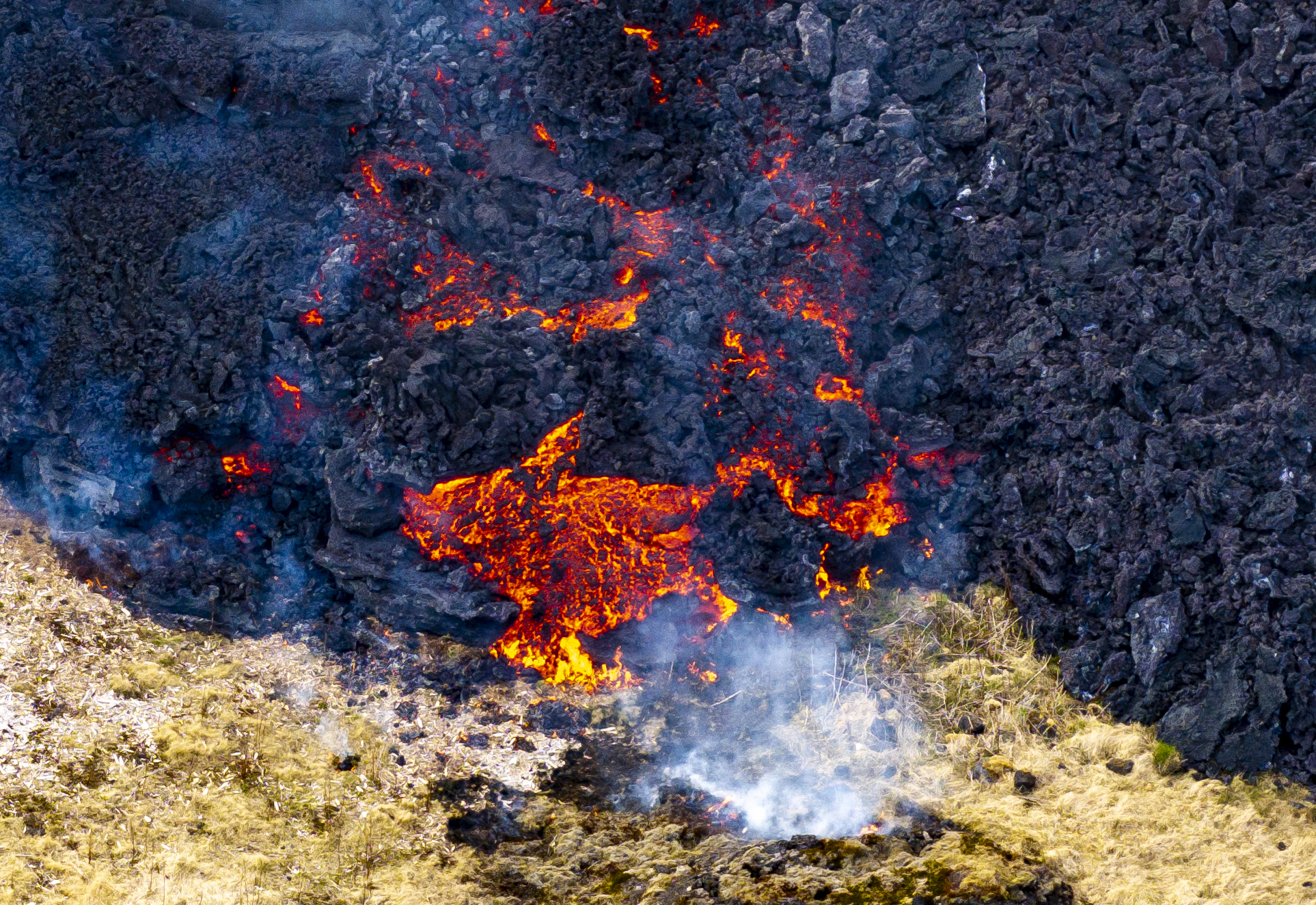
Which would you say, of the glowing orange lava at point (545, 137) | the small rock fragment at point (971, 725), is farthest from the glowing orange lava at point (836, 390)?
the glowing orange lava at point (545, 137)

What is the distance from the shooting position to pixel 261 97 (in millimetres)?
13141

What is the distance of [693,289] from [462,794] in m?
5.68

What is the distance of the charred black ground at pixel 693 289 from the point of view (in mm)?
11438

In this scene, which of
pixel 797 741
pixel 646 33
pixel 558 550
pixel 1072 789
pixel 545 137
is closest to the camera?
pixel 1072 789

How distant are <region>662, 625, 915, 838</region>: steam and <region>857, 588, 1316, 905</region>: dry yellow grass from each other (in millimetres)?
384

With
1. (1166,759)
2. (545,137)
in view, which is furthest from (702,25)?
(1166,759)

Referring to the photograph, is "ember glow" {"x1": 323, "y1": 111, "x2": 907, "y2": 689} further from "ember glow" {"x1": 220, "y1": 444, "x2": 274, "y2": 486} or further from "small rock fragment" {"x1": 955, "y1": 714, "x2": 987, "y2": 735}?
"small rock fragment" {"x1": 955, "y1": 714, "x2": 987, "y2": 735}

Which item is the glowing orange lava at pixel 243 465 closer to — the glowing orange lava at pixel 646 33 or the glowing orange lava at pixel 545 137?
the glowing orange lava at pixel 545 137

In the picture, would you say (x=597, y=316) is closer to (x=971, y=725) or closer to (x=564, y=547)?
(x=564, y=547)

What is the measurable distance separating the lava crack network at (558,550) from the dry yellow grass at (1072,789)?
7.20 ft

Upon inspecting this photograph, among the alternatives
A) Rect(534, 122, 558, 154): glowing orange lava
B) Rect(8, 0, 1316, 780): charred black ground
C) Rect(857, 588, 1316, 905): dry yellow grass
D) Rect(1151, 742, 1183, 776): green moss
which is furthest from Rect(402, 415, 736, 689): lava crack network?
Rect(1151, 742, 1183, 776): green moss

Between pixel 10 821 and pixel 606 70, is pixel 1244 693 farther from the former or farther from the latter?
pixel 10 821

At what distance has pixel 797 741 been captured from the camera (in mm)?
11000

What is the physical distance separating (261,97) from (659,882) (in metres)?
9.62
